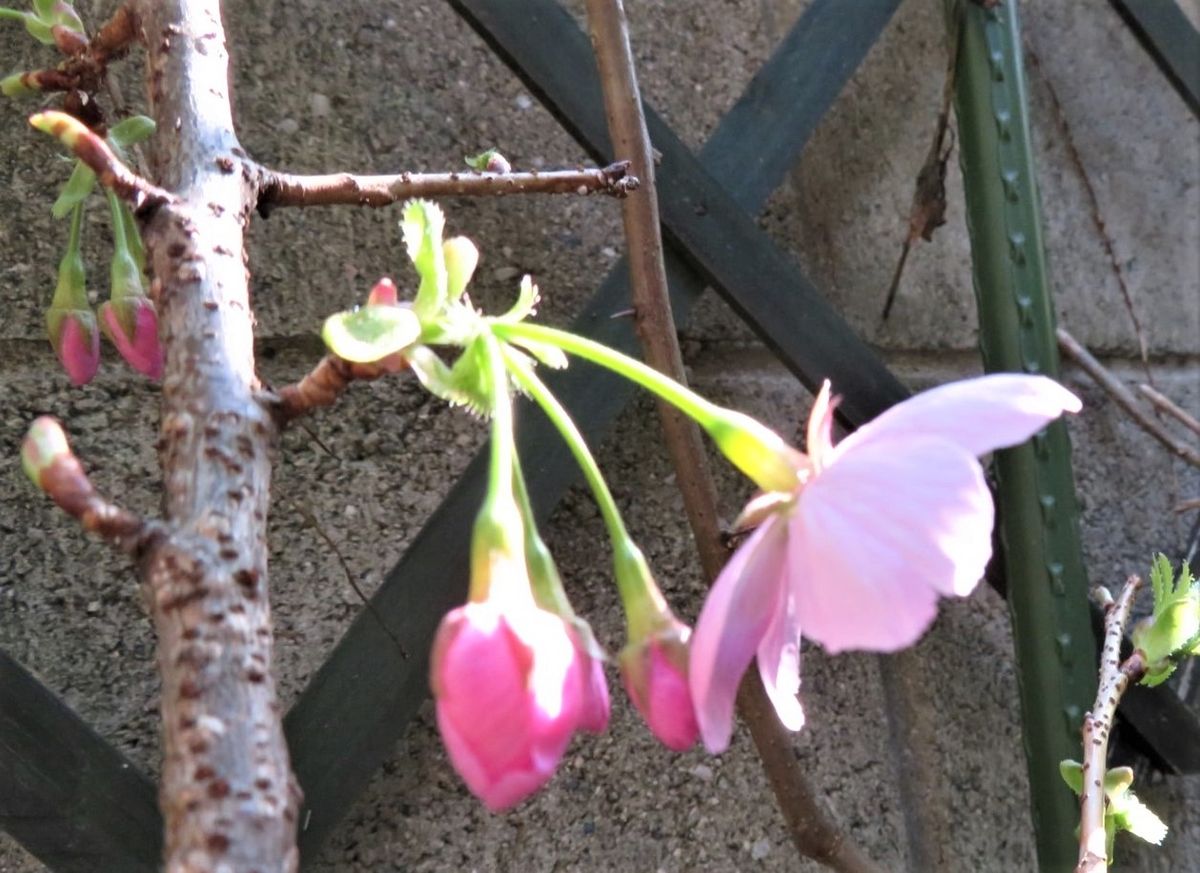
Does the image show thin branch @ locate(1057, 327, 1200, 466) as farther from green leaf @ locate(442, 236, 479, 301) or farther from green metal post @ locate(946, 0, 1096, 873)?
green leaf @ locate(442, 236, 479, 301)

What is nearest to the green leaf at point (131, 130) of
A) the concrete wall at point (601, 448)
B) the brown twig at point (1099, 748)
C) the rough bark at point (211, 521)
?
the rough bark at point (211, 521)

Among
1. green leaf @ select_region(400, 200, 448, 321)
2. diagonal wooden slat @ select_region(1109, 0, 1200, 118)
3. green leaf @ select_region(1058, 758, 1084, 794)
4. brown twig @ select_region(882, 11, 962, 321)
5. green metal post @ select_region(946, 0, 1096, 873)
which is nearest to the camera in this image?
green leaf @ select_region(400, 200, 448, 321)

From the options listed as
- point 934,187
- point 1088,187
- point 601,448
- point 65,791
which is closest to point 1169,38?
point 1088,187

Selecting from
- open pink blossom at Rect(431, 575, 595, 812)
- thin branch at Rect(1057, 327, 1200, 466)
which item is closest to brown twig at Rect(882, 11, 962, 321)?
thin branch at Rect(1057, 327, 1200, 466)

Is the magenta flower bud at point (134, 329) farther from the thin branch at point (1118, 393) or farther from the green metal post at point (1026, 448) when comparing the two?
the thin branch at point (1118, 393)

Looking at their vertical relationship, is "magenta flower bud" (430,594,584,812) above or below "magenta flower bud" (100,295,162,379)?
above

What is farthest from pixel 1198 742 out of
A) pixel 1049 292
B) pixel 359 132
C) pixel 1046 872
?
pixel 359 132

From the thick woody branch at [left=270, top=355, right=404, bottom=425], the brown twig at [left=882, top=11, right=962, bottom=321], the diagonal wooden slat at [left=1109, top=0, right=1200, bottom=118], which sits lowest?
the thick woody branch at [left=270, top=355, right=404, bottom=425]
